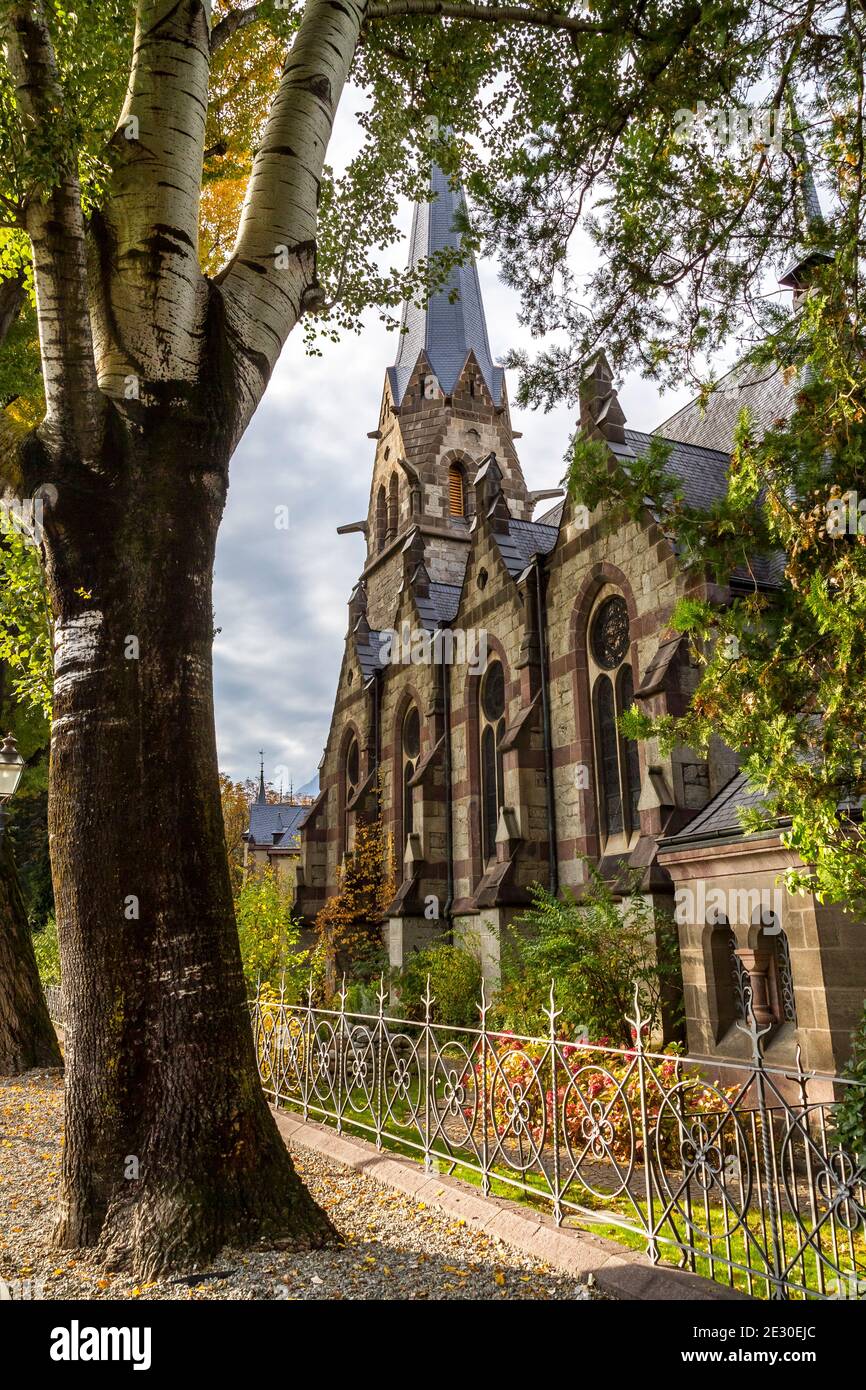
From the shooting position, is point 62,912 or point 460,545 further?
point 460,545

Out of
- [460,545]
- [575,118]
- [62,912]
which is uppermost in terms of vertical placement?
[460,545]

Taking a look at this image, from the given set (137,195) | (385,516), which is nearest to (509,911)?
(137,195)

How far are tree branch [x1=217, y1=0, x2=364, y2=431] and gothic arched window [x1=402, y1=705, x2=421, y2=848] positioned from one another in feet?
A: 52.8

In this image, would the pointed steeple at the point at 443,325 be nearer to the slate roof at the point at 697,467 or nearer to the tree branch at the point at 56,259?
the slate roof at the point at 697,467

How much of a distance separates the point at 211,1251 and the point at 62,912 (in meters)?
1.84

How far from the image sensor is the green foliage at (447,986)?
15828mm

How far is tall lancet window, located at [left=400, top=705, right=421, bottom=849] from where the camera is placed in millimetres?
22156

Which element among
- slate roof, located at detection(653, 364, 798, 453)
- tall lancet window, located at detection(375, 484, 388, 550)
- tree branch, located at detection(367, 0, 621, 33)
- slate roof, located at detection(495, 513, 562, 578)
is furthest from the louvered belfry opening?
tree branch, located at detection(367, 0, 621, 33)

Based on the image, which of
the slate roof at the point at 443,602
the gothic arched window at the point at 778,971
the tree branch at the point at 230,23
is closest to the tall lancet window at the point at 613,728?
the gothic arched window at the point at 778,971

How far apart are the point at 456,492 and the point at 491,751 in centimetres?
1384

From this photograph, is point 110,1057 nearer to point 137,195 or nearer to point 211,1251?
point 211,1251

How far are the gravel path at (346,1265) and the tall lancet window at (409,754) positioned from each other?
15.4 metres

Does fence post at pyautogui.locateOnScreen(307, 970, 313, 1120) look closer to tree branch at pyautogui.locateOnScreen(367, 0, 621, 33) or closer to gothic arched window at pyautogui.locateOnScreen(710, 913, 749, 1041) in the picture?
gothic arched window at pyautogui.locateOnScreen(710, 913, 749, 1041)

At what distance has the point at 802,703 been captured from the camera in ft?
19.5
